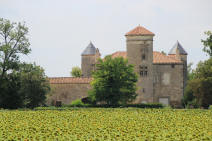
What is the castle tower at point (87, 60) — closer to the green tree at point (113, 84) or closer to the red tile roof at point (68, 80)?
the red tile roof at point (68, 80)

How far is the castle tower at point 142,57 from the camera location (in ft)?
212

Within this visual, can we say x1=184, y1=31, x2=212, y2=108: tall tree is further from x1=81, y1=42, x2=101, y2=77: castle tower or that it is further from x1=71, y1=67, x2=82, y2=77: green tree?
x1=71, y1=67, x2=82, y2=77: green tree

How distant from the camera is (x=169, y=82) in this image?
66000mm

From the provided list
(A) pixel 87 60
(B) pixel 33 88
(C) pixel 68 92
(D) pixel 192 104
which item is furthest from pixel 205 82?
(A) pixel 87 60

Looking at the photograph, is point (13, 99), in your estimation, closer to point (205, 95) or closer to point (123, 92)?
point (123, 92)

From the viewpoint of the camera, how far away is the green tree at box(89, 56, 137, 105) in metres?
54.8

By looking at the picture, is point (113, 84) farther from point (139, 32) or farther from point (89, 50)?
point (89, 50)

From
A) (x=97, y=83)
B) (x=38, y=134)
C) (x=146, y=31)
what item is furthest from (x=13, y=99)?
(x=38, y=134)

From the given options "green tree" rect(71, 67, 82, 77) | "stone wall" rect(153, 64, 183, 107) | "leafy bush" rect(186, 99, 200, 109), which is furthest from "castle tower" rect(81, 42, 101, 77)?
"green tree" rect(71, 67, 82, 77)

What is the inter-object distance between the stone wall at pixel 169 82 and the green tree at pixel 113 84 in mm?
9767

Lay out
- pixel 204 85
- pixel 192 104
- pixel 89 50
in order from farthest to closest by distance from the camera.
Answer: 1. pixel 89 50
2. pixel 192 104
3. pixel 204 85

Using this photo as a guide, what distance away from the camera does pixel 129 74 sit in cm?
5675

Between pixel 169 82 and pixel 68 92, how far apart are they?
1532 centimetres

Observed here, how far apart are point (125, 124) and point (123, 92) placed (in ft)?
88.7
